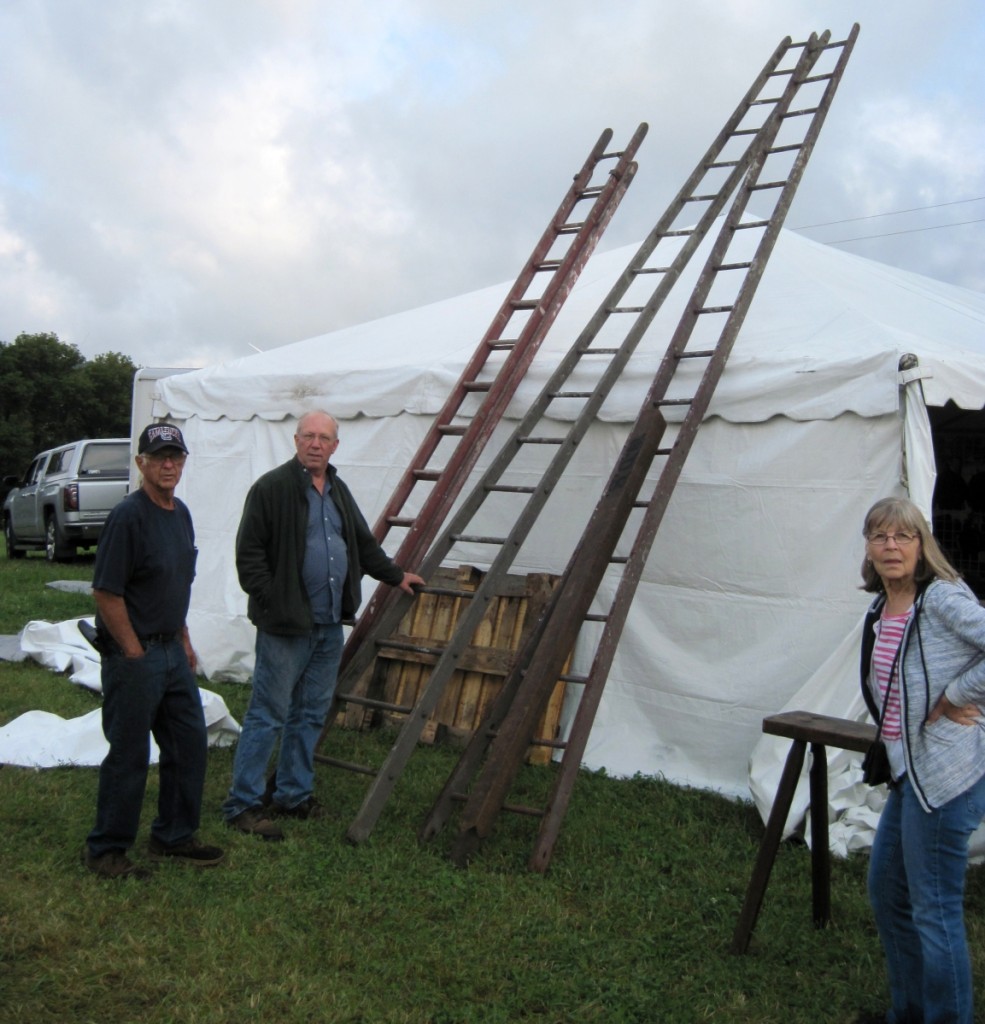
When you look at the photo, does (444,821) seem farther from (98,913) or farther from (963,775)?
(963,775)

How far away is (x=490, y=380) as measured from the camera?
5934 mm

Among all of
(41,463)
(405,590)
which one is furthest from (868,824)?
(41,463)

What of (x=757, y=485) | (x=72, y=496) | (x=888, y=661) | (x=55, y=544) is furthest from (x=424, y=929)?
(x=55, y=544)

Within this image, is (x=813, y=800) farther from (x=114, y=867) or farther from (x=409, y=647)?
(x=114, y=867)

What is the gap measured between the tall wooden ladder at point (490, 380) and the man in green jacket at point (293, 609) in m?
0.56

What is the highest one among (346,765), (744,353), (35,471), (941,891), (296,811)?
(744,353)

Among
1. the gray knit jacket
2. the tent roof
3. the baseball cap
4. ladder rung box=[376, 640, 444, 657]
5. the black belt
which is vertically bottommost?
the black belt

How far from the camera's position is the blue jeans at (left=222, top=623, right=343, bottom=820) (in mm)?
4289

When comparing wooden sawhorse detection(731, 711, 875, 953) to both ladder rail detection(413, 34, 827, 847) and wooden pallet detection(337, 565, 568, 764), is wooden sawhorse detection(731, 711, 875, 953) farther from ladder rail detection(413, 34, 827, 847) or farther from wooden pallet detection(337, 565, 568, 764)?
wooden pallet detection(337, 565, 568, 764)

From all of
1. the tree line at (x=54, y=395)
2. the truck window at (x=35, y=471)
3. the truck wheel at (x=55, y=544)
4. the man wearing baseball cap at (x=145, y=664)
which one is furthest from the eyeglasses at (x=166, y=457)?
the tree line at (x=54, y=395)

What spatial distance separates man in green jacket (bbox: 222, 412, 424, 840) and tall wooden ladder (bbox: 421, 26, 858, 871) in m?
0.64

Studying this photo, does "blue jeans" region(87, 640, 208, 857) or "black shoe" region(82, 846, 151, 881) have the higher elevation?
"blue jeans" region(87, 640, 208, 857)

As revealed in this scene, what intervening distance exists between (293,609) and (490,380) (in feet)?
7.20

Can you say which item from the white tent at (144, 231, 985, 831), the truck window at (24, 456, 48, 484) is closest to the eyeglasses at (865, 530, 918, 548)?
the white tent at (144, 231, 985, 831)
